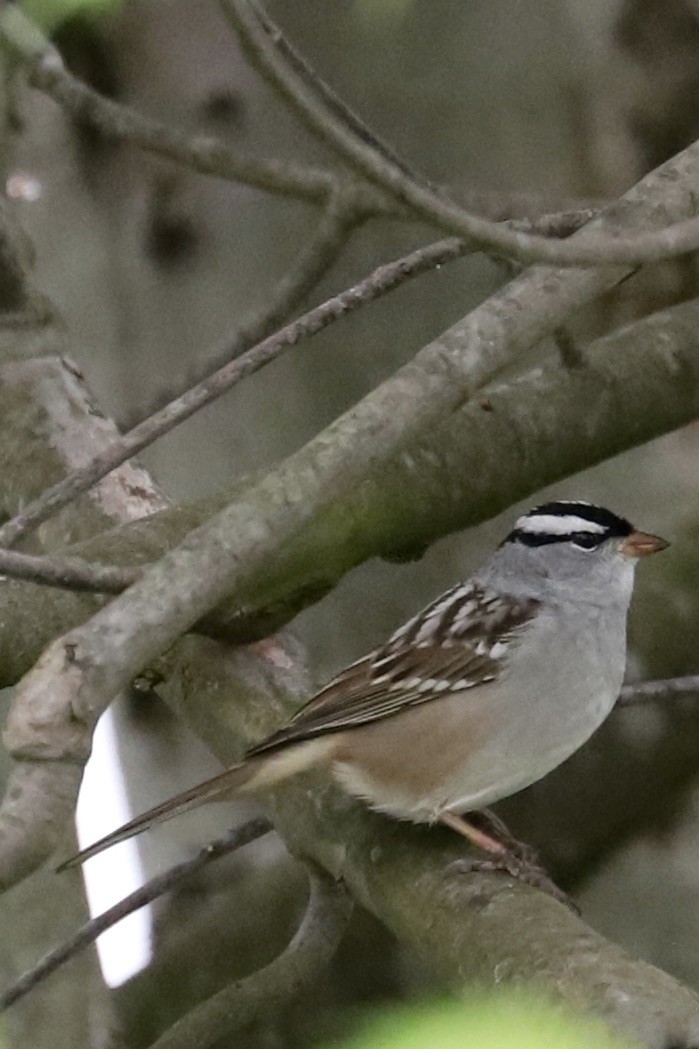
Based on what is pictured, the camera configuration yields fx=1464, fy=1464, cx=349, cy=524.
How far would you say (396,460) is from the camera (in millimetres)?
2178

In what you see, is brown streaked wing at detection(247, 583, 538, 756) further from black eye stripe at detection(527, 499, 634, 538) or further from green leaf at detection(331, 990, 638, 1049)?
green leaf at detection(331, 990, 638, 1049)

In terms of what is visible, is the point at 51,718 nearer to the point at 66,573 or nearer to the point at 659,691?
the point at 66,573

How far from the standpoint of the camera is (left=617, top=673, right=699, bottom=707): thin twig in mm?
2000

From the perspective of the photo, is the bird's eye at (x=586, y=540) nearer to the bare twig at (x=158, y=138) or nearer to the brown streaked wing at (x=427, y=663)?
the brown streaked wing at (x=427, y=663)

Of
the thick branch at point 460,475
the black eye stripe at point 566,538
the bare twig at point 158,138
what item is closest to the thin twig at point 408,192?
the bare twig at point 158,138

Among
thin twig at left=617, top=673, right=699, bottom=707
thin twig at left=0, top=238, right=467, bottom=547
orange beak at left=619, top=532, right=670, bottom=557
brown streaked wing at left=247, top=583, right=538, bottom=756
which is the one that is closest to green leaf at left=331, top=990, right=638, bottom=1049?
thin twig at left=0, top=238, right=467, bottom=547

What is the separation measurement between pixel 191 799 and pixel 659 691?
2.21 ft

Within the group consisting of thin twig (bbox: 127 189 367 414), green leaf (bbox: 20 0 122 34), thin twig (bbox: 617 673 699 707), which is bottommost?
thin twig (bbox: 617 673 699 707)

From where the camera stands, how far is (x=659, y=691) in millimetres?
2027

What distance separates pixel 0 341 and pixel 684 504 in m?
1.14

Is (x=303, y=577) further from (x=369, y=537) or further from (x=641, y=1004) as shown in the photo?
(x=641, y=1004)

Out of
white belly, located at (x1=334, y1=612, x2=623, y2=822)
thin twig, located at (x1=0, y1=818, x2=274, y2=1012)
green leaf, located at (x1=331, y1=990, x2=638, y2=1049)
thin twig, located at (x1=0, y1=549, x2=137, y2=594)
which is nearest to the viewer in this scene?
green leaf, located at (x1=331, y1=990, x2=638, y2=1049)

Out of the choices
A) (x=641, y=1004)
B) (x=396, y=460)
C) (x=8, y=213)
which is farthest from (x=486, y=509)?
(x=641, y=1004)

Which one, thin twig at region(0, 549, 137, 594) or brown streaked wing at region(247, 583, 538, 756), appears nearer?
thin twig at region(0, 549, 137, 594)
